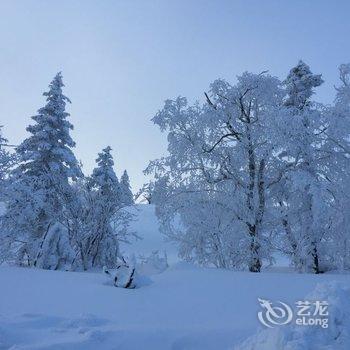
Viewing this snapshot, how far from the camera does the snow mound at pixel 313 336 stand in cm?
463

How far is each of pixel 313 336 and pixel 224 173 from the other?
11.3 metres

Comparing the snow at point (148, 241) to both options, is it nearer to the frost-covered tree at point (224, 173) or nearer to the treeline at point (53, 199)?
the treeline at point (53, 199)

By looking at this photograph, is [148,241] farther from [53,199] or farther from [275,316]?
[275,316]

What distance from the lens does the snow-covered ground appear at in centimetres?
589

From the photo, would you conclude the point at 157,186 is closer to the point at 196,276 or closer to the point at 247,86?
the point at 247,86

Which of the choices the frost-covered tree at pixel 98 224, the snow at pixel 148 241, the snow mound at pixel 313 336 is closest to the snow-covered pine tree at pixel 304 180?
the frost-covered tree at pixel 98 224

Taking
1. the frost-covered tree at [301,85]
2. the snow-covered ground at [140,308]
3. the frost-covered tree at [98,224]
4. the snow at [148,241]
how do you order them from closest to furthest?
the snow-covered ground at [140,308] < the frost-covered tree at [301,85] < the frost-covered tree at [98,224] < the snow at [148,241]

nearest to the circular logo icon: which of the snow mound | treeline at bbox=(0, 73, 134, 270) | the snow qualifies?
the snow mound

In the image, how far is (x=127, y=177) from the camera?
35.2 meters

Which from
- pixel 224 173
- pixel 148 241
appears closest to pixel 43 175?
pixel 224 173

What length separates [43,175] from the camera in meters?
21.3

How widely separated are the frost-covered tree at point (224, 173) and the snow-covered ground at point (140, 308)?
4236mm

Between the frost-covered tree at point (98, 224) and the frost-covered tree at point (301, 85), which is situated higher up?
the frost-covered tree at point (301, 85)

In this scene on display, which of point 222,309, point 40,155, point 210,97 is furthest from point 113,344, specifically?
point 40,155
